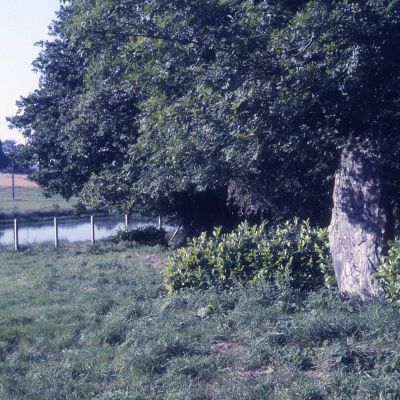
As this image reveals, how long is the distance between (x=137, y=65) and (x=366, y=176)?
3.96 metres

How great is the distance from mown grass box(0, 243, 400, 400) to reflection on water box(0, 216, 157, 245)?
16462 mm

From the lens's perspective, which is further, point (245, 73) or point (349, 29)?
point (245, 73)

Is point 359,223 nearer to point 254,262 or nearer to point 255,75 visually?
point 254,262

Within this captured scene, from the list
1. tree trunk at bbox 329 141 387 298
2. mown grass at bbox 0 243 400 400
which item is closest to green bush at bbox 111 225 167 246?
mown grass at bbox 0 243 400 400

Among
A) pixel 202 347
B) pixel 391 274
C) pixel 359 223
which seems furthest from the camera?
pixel 359 223

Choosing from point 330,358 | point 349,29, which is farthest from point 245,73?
point 330,358

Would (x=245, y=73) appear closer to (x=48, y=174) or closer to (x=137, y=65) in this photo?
(x=137, y=65)

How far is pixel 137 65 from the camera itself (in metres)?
10.9

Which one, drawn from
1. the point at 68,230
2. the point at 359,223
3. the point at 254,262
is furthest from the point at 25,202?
the point at 359,223

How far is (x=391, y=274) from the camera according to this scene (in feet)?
27.8

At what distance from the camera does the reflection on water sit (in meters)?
28.0

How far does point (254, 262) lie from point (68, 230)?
23570 millimetres

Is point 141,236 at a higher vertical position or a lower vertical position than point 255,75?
lower

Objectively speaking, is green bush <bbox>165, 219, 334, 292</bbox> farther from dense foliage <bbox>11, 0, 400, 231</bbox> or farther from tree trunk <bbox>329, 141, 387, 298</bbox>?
dense foliage <bbox>11, 0, 400, 231</bbox>
